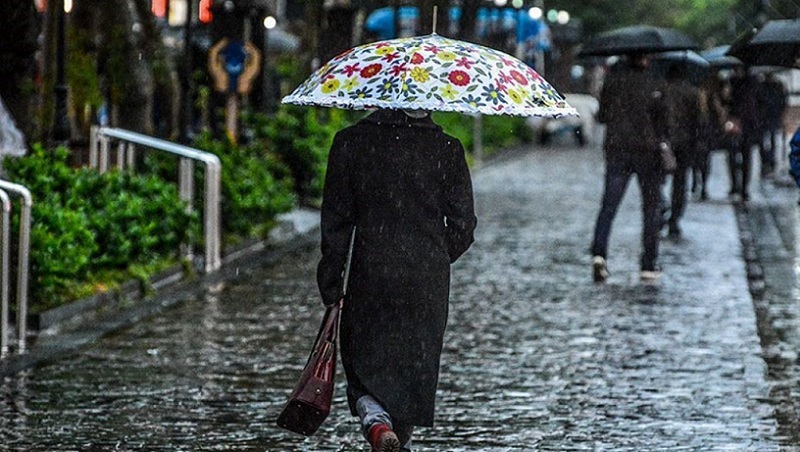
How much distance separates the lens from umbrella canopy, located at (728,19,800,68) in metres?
11.2

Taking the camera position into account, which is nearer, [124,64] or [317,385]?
[317,385]

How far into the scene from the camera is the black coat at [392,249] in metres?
6.86

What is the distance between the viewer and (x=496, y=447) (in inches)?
312

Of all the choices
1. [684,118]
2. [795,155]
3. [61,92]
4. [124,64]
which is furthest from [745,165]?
[795,155]

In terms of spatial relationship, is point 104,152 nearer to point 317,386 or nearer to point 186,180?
point 186,180

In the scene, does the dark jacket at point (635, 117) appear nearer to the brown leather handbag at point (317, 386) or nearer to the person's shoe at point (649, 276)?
the person's shoe at point (649, 276)

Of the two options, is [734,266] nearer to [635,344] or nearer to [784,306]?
[784,306]

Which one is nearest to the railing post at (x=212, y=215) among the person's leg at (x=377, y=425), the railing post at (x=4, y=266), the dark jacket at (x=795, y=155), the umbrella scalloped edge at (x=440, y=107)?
the railing post at (x=4, y=266)

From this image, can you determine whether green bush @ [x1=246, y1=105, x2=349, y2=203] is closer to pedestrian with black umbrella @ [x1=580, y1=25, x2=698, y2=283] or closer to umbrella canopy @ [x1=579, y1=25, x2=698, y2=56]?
umbrella canopy @ [x1=579, y1=25, x2=698, y2=56]

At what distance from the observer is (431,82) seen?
6.86 meters

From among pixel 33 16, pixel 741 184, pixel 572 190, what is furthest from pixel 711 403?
pixel 572 190

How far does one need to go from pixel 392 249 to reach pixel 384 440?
763mm

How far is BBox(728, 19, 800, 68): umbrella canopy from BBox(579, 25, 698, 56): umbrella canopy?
7.60ft

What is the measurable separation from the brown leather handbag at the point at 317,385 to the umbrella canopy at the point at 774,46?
495 cm
